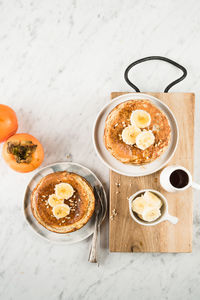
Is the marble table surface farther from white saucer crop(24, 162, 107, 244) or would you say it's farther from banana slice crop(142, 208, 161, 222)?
banana slice crop(142, 208, 161, 222)

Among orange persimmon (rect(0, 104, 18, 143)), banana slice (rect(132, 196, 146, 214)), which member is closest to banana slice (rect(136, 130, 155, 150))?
banana slice (rect(132, 196, 146, 214))

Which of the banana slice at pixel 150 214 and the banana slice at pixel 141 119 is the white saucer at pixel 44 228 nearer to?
the banana slice at pixel 150 214

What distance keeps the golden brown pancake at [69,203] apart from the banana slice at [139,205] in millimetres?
190

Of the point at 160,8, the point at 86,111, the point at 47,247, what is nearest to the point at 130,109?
the point at 86,111

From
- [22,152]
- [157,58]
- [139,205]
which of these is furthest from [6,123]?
[157,58]

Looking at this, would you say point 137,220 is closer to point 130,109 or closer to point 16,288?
point 130,109

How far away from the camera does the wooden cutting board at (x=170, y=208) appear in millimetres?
1371

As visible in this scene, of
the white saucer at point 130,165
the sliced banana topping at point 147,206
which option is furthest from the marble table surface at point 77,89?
the sliced banana topping at point 147,206

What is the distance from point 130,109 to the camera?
4.13 feet

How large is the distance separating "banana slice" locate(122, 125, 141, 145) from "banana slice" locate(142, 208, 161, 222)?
0.31 metres

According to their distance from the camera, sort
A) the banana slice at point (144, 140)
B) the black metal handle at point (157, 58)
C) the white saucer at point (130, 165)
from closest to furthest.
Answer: the banana slice at point (144, 140) → the white saucer at point (130, 165) → the black metal handle at point (157, 58)

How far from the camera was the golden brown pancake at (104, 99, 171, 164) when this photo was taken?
1.25 m

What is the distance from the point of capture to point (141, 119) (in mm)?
1220

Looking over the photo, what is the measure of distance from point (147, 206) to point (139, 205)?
37 mm
